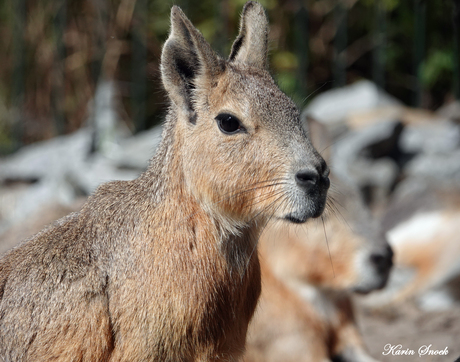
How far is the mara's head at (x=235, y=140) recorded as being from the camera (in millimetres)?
2537

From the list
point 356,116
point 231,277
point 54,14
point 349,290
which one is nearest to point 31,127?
point 54,14

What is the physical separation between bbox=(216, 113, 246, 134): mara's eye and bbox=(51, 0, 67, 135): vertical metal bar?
697 centimetres

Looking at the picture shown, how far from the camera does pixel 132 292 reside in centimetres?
257

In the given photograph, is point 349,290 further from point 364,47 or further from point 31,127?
point 31,127

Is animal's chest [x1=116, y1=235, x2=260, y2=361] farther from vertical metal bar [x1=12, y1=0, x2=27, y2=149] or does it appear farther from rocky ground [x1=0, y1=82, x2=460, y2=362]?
vertical metal bar [x1=12, y1=0, x2=27, y2=149]

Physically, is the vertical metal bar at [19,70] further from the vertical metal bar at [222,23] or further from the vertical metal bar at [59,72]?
the vertical metal bar at [222,23]

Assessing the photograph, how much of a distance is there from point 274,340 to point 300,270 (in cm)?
46

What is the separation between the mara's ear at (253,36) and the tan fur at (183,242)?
0.69 feet

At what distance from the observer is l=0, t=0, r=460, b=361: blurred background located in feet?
18.7

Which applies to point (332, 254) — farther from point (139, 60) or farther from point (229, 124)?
point (139, 60)

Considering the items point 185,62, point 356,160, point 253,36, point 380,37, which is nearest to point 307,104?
point 380,37

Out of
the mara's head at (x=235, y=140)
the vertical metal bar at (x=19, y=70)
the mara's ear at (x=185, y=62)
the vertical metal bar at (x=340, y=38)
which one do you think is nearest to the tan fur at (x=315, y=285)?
the mara's head at (x=235, y=140)

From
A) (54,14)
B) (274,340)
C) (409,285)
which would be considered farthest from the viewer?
(54,14)

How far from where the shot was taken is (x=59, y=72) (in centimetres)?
968
